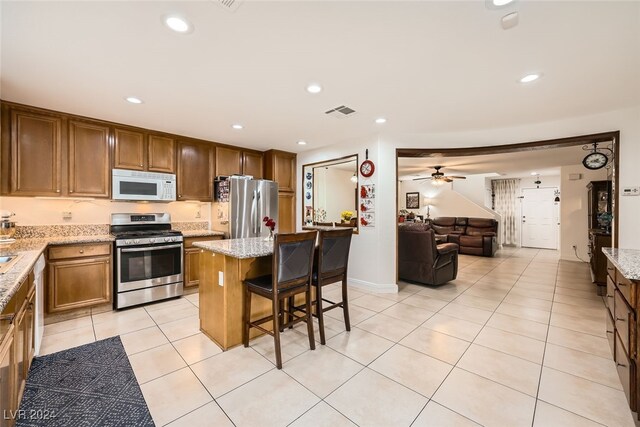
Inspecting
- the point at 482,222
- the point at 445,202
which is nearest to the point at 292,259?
the point at 482,222

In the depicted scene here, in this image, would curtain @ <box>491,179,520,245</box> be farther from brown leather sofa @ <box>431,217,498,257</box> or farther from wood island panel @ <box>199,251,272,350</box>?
wood island panel @ <box>199,251,272,350</box>

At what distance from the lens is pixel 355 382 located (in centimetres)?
196

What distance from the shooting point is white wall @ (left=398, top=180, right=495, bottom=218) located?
27.8 ft

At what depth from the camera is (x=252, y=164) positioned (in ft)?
16.5

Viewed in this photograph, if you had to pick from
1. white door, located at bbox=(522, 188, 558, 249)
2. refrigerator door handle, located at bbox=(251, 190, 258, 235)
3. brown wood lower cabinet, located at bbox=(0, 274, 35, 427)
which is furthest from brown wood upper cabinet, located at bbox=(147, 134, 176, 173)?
white door, located at bbox=(522, 188, 558, 249)

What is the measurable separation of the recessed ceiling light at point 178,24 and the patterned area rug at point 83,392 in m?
2.43

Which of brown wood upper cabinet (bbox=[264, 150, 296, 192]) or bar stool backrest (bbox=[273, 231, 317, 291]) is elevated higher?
brown wood upper cabinet (bbox=[264, 150, 296, 192])

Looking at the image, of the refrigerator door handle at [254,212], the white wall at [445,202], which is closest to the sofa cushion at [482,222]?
the white wall at [445,202]

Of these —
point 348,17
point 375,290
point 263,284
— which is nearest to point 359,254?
point 375,290

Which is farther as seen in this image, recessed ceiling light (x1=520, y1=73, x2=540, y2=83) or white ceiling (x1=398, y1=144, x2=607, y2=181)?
white ceiling (x1=398, y1=144, x2=607, y2=181)

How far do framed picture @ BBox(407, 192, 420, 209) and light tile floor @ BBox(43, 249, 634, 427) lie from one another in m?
6.43

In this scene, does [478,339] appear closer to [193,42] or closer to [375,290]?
[375,290]

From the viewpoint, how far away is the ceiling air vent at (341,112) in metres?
3.06

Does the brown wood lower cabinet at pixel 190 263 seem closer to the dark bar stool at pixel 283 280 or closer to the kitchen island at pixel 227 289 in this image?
the kitchen island at pixel 227 289
